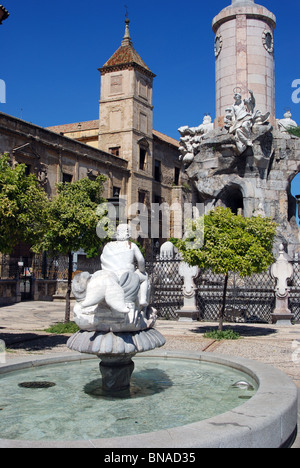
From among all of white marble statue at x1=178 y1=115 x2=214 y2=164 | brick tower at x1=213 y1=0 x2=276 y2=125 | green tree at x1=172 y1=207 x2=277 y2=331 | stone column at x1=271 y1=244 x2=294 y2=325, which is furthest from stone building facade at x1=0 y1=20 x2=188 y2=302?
green tree at x1=172 y1=207 x2=277 y2=331

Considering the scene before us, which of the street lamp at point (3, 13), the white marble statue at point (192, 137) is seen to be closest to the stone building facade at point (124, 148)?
the street lamp at point (3, 13)

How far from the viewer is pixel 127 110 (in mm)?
39812

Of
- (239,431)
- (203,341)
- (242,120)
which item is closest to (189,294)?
(203,341)

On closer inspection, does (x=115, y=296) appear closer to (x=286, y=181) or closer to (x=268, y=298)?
(x=268, y=298)

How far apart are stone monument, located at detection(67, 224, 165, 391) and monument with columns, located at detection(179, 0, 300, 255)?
1313cm

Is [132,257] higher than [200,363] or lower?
higher

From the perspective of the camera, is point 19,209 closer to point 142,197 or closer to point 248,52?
point 248,52

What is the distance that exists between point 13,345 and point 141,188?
3253 cm

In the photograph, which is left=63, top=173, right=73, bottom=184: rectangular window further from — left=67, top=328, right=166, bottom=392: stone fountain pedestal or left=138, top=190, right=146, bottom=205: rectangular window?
left=67, top=328, right=166, bottom=392: stone fountain pedestal

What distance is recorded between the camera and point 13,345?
31.1 feet

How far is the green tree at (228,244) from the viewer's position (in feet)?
34.6

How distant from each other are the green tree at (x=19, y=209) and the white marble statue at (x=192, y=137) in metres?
11.9

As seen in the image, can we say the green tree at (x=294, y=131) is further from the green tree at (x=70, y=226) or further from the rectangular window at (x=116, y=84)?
the rectangular window at (x=116, y=84)
